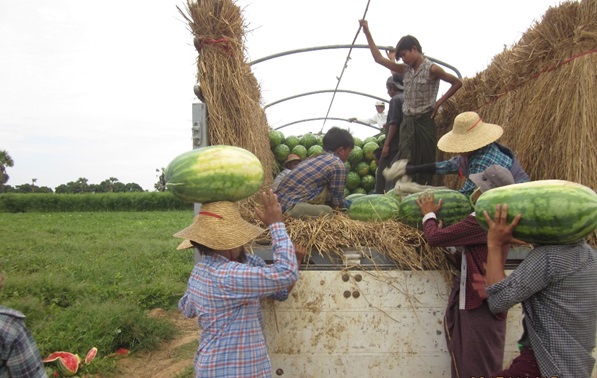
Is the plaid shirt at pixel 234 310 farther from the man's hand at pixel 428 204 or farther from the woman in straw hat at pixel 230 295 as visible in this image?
the man's hand at pixel 428 204

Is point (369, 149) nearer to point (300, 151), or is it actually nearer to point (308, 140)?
point (308, 140)

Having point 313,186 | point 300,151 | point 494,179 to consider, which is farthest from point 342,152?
point 300,151

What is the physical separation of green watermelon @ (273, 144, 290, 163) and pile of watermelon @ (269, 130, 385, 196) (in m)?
0.05

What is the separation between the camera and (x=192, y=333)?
689 centimetres

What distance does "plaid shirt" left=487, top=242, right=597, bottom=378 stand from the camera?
7.42ft

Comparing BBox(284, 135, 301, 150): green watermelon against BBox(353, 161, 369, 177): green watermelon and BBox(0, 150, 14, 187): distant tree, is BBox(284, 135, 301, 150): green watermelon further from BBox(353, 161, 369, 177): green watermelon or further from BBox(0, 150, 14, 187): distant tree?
BBox(0, 150, 14, 187): distant tree

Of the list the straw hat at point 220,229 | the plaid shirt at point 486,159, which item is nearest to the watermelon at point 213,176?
the straw hat at point 220,229

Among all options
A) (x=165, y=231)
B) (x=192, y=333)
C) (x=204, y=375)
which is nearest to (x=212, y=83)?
(x=204, y=375)

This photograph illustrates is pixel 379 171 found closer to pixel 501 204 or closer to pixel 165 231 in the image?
pixel 501 204

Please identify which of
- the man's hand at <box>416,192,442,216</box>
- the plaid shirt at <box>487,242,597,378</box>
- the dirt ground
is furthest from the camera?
the dirt ground

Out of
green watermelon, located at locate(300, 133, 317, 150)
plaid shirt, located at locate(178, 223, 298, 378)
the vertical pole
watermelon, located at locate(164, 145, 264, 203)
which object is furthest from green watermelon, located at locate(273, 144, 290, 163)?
plaid shirt, located at locate(178, 223, 298, 378)

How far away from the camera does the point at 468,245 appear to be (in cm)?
311

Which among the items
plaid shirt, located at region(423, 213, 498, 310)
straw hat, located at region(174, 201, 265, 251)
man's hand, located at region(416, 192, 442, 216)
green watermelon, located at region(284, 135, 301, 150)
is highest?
green watermelon, located at region(284, 135, 301, 150)

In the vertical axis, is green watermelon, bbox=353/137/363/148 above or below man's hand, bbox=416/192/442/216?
above
